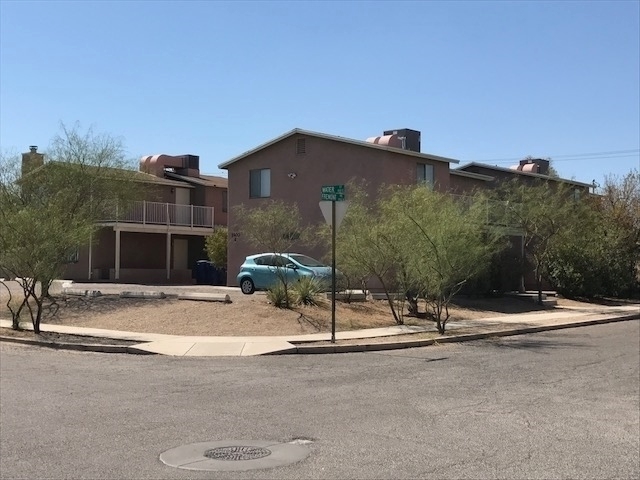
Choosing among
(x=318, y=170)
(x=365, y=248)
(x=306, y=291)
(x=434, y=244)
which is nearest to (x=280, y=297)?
(x=306, y=291)

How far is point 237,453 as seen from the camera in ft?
21.3

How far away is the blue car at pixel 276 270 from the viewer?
22031mm

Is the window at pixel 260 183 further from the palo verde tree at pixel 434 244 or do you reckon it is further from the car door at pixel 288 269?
the palo verde tree at pixel 434 244

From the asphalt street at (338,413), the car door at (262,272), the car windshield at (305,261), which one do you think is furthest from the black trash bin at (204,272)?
the asphalt street at (338,413)

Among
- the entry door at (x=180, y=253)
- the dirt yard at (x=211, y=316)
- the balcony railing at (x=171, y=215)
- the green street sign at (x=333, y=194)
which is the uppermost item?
the balcony railing at (x=171, y=215)

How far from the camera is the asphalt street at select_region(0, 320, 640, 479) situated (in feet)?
20.2

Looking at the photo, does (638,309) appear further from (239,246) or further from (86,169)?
(86,169)

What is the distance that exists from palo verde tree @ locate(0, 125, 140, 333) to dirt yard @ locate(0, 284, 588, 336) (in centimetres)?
114

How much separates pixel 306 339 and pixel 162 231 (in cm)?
2375

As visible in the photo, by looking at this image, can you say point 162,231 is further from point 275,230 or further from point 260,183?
point 275,230

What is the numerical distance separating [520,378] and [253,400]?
463cm

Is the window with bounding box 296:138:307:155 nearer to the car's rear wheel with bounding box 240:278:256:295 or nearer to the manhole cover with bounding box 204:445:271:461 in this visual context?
the car's rear wheel with bounding box 240:278:256:295

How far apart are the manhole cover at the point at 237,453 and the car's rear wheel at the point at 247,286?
18236 millimetres

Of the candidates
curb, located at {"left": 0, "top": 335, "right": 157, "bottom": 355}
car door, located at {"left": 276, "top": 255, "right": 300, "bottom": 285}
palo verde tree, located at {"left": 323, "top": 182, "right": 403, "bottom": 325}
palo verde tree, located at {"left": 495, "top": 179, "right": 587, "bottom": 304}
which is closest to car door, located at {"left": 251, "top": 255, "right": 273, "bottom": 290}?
car door, located at {"left": 276, "top": 255, "right": 300, "bottom": 285}
